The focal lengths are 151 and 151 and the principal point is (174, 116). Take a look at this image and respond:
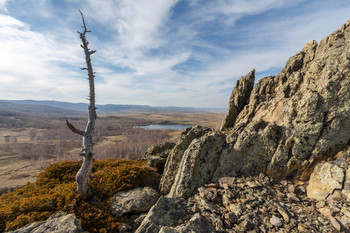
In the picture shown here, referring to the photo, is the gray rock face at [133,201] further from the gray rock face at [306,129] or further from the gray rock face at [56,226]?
the gray rock face at [306,129]

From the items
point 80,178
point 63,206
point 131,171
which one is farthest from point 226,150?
point 63,206

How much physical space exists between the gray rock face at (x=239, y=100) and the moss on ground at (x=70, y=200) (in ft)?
46.3

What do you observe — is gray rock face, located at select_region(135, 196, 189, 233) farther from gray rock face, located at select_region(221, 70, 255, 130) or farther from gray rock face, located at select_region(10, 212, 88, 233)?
gray rock face, located at select_region(221, 70, 255, 130)

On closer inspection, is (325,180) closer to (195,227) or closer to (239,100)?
(195,227)

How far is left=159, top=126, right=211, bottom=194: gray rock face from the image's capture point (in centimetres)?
1197

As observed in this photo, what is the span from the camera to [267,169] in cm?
1062

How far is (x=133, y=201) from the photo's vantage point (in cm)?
1022

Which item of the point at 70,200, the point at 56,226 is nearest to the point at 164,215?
the point at 56,226

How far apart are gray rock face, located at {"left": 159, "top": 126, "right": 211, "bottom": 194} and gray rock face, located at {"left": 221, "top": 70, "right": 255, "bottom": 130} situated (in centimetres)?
901

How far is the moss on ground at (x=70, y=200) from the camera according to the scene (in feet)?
28.0

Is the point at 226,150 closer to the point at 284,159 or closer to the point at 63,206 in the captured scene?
the point at 284,159

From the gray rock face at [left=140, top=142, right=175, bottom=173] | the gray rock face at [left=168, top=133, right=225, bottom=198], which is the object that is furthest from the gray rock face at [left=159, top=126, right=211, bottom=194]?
the gray rock face at [left=140, top=142, right=175, bottom=173]

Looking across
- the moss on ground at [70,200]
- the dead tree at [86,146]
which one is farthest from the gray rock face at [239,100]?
the dead tree at [86,146]

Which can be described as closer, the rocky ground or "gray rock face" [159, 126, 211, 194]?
the rocky ground
